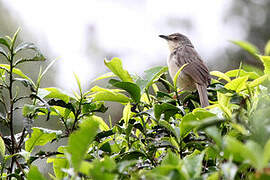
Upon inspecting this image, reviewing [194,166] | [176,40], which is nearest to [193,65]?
[176,40]

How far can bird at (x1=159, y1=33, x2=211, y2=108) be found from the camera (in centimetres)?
600

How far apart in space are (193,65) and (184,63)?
6.6 inches

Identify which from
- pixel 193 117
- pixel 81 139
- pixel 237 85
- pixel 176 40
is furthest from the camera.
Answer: pixel 176 40

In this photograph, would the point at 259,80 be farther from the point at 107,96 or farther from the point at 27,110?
the point at 27,110

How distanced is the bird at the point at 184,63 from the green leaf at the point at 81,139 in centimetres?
444

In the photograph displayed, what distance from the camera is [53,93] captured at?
1.89 meters

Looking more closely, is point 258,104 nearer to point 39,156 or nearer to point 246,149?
point 246,149

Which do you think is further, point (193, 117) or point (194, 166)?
point (193, 117)

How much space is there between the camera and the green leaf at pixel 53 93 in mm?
1828

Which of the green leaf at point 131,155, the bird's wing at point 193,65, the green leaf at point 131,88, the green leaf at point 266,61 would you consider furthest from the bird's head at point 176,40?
the green leaf at point 131,155

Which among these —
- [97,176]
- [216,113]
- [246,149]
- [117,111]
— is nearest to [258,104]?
[216,113]

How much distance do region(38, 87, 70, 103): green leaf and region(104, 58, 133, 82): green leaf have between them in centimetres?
25

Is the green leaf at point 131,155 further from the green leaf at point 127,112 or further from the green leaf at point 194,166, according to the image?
the green leaf at point 194,166

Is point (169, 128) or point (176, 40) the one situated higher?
point (176, 40)
